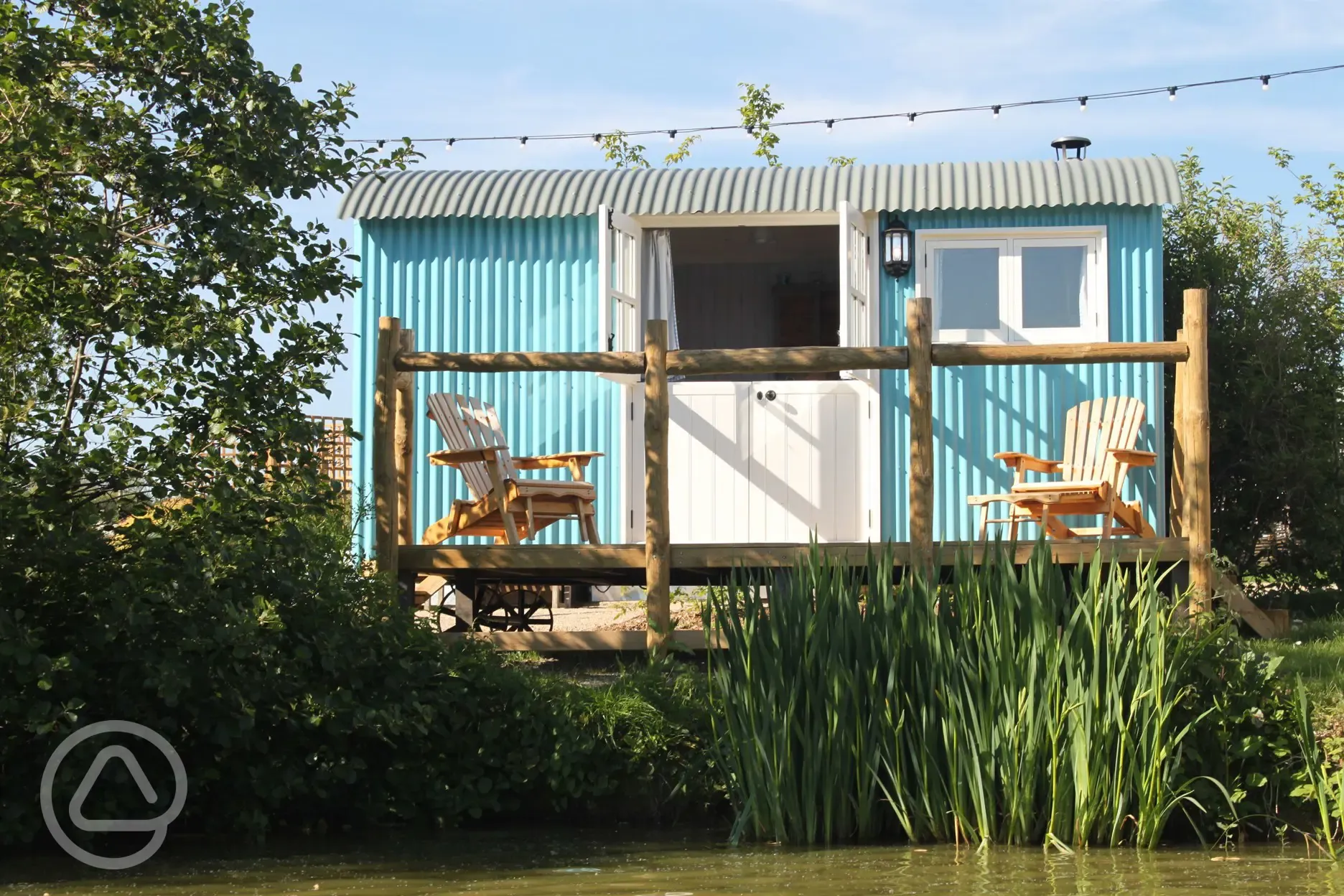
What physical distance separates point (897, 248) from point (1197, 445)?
2.97 meters

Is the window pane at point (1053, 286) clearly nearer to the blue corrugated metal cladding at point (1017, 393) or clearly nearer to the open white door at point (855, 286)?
the blue corrugated metal cladding at point (1017, 393)

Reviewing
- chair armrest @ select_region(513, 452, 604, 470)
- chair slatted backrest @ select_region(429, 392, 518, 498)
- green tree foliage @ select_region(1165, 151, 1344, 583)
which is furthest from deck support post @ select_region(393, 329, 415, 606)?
green tree foliage @ select_region(1165, 151, 1344, 583)

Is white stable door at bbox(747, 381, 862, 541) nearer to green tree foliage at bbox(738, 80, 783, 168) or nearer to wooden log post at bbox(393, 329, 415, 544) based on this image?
wooden log post at bbox(393, 329, 415, 544)

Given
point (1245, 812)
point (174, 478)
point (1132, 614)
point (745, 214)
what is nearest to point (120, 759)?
point (174, 478)

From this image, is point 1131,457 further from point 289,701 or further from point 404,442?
point 289,701

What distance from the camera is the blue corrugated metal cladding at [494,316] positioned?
9.85m

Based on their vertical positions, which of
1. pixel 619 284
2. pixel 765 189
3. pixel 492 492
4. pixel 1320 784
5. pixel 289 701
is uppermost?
pixel 765 189

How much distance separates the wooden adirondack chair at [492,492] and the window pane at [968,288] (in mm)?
2468

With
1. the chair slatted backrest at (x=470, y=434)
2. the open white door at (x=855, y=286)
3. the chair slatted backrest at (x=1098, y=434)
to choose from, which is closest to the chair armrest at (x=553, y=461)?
the chair slatted backrest at (x=470, y=434)

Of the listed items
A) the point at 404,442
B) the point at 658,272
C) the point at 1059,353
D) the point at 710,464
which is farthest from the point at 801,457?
the point at 404,442

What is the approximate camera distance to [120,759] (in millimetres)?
5730

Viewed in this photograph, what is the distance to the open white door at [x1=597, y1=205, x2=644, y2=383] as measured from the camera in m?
9.16

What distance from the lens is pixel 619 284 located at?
941 centimetres

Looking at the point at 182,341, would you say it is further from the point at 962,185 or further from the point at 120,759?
the point at 962,185
